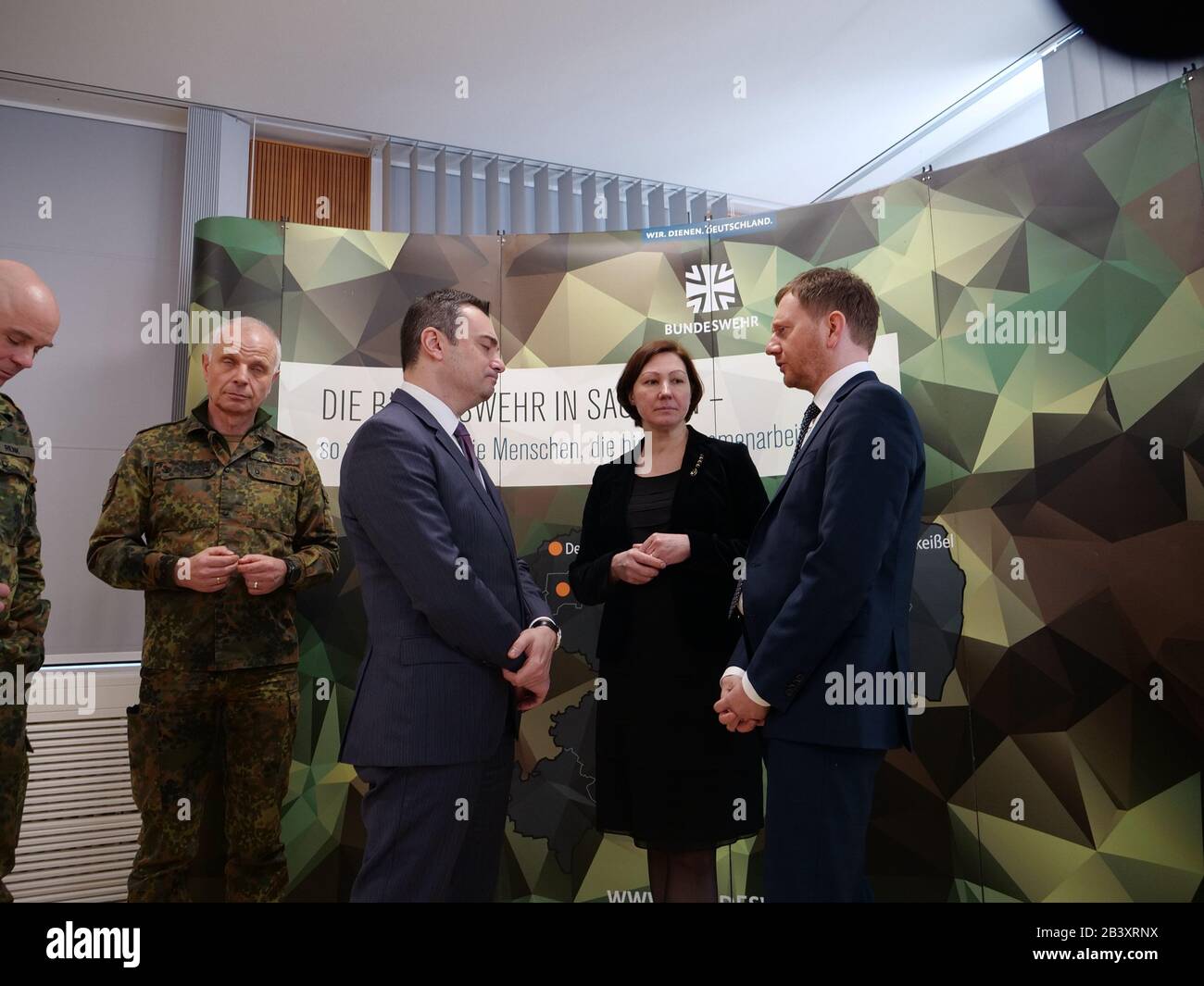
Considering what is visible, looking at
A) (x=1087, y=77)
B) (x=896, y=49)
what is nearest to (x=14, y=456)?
(x=896, y=49)

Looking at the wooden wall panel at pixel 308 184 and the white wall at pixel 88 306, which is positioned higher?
the wooden wall panel at pixel 308 184

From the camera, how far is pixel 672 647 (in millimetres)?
2648

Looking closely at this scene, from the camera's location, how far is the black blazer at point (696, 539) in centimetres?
267

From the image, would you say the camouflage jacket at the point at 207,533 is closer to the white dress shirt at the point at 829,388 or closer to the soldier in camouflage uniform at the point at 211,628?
the soldier in camouflage uniform at the point at 211,628

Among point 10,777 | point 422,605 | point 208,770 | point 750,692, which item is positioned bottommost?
point 208,770

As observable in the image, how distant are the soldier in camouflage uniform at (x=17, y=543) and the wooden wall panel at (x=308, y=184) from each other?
8.27 feet

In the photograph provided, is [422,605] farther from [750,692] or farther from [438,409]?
[750,692]

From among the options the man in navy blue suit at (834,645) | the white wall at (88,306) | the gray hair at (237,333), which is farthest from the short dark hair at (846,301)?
the white wall at (88,306)

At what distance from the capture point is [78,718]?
140 inches

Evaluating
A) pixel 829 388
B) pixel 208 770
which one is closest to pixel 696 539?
pixel 829 388

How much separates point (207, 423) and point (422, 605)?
173 cm

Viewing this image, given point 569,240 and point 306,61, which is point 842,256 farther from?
point 306,61
